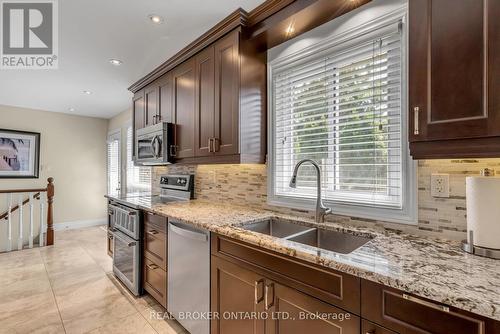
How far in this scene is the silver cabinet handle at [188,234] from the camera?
162 cm

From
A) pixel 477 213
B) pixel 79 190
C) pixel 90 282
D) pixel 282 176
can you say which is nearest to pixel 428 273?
pixel 477 213

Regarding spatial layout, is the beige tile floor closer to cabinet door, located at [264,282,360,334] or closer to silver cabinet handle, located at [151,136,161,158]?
cabinet door, located at [264,282,360,334]

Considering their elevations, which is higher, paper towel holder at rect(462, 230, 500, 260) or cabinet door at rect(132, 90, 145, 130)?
cabinet door at rect(132, 90, 145, 130)

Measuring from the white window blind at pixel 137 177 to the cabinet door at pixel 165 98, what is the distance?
137cm

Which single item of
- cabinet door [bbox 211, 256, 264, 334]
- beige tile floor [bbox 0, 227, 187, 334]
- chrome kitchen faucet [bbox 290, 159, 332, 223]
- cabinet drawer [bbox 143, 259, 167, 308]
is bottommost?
beige tile floor [bbox 0, 227, 187, 334]

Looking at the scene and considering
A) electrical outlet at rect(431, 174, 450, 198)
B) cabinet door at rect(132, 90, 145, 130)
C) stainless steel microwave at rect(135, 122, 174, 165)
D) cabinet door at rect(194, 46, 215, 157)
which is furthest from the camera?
cabinet door at rect(132, 90, 145, 130)

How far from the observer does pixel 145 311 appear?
7.16 feet

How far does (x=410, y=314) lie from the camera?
2.67 ft

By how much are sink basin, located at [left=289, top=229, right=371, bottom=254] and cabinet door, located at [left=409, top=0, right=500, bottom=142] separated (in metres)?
0.65

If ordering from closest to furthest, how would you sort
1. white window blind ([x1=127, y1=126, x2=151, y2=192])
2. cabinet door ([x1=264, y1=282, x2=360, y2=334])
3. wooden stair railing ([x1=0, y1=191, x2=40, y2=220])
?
cabinet door ([x1=264, y1=282, x2=360, y2=334]) → white window blind ([x1=127, y1=126, x2=151, y2=192]) → wooden stair railing ([x1=0, y1=191, x2=40, y2=220])

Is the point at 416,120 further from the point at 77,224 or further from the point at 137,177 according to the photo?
the point at 77,224

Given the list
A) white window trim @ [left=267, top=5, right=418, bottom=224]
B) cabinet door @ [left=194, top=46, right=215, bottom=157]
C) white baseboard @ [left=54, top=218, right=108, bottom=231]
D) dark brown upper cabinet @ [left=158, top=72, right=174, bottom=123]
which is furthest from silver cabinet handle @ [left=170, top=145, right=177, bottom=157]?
white baseboard @ [left=54, top=218, right=108, bottom=231]

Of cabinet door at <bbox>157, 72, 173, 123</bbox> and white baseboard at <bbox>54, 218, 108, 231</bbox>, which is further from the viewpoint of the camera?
white baseboard at <bbox>54, 218, 108, 231</bbox>

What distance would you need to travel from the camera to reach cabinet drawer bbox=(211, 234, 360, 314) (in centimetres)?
95
